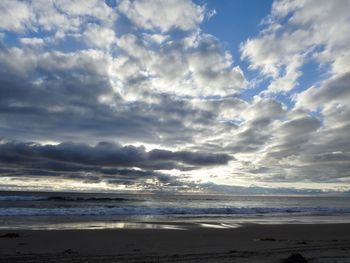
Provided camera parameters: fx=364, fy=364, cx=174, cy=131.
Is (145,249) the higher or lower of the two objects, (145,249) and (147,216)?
the lower

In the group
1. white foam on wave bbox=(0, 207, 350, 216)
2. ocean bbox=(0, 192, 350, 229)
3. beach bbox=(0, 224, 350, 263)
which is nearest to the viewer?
beach bbox=(0, 224, 350, 263)

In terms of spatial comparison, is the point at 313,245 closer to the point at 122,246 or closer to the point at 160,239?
the point at 160,239

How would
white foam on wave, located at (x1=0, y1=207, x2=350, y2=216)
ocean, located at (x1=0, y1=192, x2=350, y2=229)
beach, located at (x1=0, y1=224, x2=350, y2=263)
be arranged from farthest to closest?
white foam on wave, located at (x1=0, y1=207, x2=350, y2=216), ocean, located at (x1=0, y1=192, x2=350, y2=229), beach, located at (x1=0, y1=224, x2=350, y2=263)

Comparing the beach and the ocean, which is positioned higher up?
the ocean

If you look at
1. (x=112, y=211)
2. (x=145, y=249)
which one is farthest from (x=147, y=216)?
(x=145, y=249)

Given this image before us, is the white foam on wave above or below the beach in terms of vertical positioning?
above

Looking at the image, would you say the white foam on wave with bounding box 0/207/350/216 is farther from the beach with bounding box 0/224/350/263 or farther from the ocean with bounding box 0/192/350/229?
the beach with bounding box 0/224/350/263

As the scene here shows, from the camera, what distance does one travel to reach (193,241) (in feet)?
51.1

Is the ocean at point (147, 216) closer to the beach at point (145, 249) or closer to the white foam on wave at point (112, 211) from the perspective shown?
the white foam on wave at point (112, 211)

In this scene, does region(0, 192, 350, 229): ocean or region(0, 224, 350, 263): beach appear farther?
region(0, 192, 350, 229): ocean

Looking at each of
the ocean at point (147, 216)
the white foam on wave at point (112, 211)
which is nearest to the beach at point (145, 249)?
the ocean at point (147, 216)

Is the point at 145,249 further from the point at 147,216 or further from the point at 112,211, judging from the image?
the point at 112,211

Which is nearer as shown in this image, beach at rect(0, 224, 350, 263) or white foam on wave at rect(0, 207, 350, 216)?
beach at rect(0, 224, 350, 263)

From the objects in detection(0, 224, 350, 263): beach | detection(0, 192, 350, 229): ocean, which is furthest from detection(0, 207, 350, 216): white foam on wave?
detection(0, 224, 350, 263): beach
